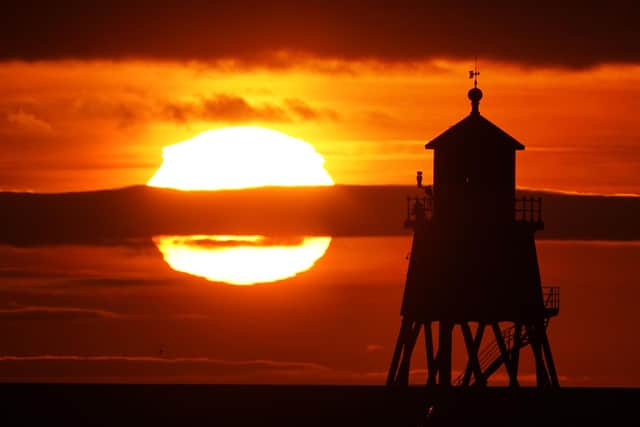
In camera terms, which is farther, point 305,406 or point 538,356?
point 305,406

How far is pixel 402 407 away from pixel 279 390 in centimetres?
2576

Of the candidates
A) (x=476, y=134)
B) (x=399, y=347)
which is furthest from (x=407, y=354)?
(x=476, y=134)

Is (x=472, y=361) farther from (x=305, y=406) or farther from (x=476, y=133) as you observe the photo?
(x=305, y=406)

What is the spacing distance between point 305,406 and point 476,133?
23806 millimetres

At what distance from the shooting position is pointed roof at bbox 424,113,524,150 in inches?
2424

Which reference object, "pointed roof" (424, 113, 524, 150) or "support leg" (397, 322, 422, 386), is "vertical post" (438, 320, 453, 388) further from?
"pointed roof" (424, 113, 524, 150)

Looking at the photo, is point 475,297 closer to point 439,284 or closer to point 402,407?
point 439,284

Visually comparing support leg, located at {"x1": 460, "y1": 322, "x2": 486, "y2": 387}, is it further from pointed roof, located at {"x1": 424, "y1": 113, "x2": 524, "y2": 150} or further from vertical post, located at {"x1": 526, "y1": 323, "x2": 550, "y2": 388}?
pointed roof, located at {"x1": 424, "y1": 113, "x2": 524, "y2": 150}

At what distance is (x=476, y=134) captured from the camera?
6156 cm

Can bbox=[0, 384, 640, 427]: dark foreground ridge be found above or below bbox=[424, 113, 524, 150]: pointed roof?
below

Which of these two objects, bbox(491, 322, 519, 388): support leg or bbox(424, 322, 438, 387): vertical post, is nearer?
bbox(491, 322, 519, 388): support leg

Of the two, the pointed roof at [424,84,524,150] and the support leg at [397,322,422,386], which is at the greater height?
the pointed roof at [424,84,524,150]

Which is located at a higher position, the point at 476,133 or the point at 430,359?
the point at 476,133

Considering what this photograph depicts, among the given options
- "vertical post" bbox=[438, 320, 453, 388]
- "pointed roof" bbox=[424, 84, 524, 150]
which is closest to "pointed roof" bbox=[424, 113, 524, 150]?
"pointed roof" bbox=[424, 84, 524, 150]
